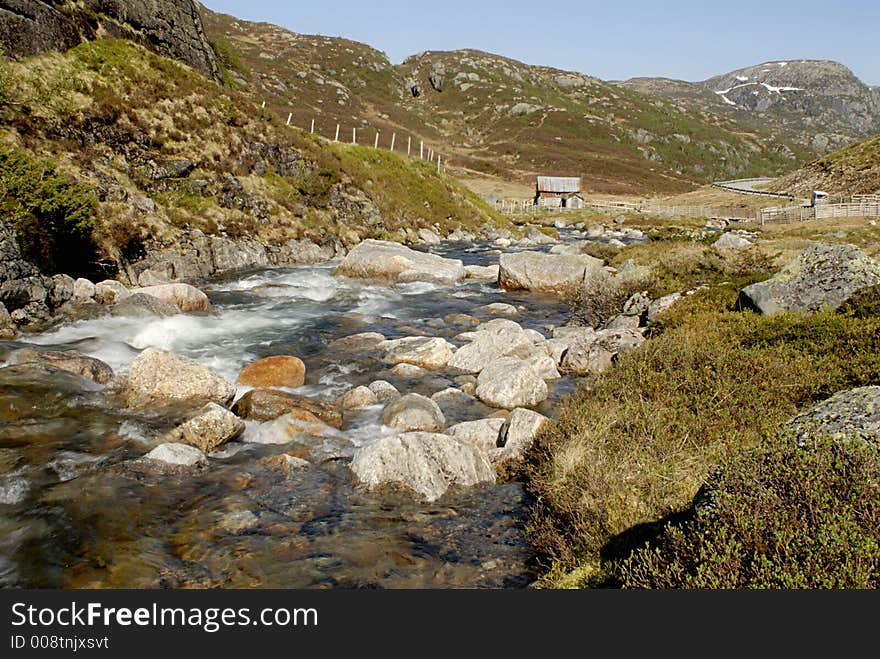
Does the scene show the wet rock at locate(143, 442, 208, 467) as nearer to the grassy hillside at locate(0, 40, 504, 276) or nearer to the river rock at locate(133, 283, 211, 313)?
the river rock at locate(133, 283, 211, 313)

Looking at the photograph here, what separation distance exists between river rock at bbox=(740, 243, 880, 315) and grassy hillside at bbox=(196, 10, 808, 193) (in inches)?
3513

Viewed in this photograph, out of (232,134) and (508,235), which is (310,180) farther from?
(508,235)

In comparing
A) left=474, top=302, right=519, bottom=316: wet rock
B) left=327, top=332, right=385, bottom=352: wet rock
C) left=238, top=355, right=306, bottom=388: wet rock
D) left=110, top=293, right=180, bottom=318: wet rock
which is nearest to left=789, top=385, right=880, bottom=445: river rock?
left=238, top=355, right=306, bottom=388: wet rock

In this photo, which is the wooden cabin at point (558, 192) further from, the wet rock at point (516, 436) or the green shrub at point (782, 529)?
the green shrub at point (782, 529)

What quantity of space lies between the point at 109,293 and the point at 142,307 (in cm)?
231

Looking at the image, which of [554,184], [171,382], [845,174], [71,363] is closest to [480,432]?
[171,382]

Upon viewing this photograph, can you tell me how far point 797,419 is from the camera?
6.41 meters

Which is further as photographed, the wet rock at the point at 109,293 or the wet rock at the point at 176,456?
the wet rock at the point at 109,293

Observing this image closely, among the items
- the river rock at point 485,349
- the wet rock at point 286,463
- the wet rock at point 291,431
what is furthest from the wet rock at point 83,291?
the wet rock at point 286,463

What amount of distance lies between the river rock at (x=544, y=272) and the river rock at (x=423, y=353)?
1105 centimetres

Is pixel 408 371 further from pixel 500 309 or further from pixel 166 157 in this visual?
pixel 166 157

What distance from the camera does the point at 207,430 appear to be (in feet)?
31.4

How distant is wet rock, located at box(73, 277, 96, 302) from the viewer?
18.3 meters

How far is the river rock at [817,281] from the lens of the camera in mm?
12688
